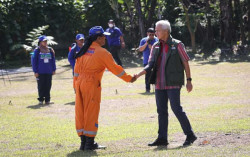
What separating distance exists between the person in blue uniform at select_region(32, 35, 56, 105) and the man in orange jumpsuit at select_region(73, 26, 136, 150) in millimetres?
6778

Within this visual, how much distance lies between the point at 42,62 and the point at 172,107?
7.90 meters

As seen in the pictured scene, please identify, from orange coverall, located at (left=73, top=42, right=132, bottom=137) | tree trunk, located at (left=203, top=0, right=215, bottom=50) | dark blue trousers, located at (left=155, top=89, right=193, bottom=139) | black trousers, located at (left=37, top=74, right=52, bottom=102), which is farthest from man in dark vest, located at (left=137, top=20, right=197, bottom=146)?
tree trunk, located at (left=203, top=0, right=215, bottom=50)

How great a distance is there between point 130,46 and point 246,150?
2732 centimetres

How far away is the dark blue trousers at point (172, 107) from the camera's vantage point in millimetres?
8578

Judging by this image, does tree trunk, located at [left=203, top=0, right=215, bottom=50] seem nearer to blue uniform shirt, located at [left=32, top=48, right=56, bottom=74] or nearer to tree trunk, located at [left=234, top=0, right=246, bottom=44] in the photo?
tree trunk, located at [left=234, top=0, right=246, bottom=44]

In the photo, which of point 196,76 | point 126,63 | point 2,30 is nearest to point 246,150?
point 196,76

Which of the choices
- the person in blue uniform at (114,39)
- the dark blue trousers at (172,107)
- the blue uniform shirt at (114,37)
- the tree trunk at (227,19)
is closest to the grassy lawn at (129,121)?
the dark blue trousers at (172,107)

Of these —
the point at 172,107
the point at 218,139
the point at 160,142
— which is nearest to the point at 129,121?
the point at 160,142

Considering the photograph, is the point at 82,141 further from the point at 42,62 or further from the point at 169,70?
the point at 42,62

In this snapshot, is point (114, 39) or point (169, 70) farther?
point (114, 39)

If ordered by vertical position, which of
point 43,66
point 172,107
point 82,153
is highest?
point 43,66

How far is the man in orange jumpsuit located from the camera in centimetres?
861

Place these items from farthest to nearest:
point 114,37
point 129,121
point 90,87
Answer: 1. point 114,37
2. point 129,121
3. point 90,87

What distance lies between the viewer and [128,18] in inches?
1414
